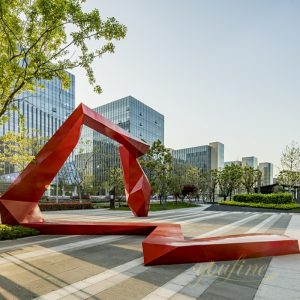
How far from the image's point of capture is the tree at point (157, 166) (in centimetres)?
3269

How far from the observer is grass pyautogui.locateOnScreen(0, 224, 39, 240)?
10.2 meters

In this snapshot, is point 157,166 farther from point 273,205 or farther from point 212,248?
point 212,248

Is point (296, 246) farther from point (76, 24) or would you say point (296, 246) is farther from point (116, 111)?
point (116, 111)

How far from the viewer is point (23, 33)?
36.9 ft

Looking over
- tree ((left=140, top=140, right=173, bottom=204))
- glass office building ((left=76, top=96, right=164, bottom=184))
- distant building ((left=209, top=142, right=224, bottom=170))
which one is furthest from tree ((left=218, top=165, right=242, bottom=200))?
distant building ((left=209, top=142, right=224, bottom=170))

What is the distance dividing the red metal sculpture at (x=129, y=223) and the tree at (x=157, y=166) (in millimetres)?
12502

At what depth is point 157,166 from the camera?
33312 millimetres

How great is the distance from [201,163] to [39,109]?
226ft

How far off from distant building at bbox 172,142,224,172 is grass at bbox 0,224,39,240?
10766 centimetres

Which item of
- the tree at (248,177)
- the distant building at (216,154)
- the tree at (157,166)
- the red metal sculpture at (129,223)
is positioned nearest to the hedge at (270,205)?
the tree at (157,166)

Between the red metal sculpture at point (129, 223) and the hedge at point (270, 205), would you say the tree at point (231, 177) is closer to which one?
the hedge at point (270, 205)

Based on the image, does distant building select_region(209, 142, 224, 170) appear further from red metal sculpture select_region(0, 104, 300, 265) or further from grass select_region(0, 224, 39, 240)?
grass select_region(0, 224, 39, 240)

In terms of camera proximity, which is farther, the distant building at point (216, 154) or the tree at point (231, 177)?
the distant building at point (216, 154)

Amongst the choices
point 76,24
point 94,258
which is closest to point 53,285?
point 94,258
